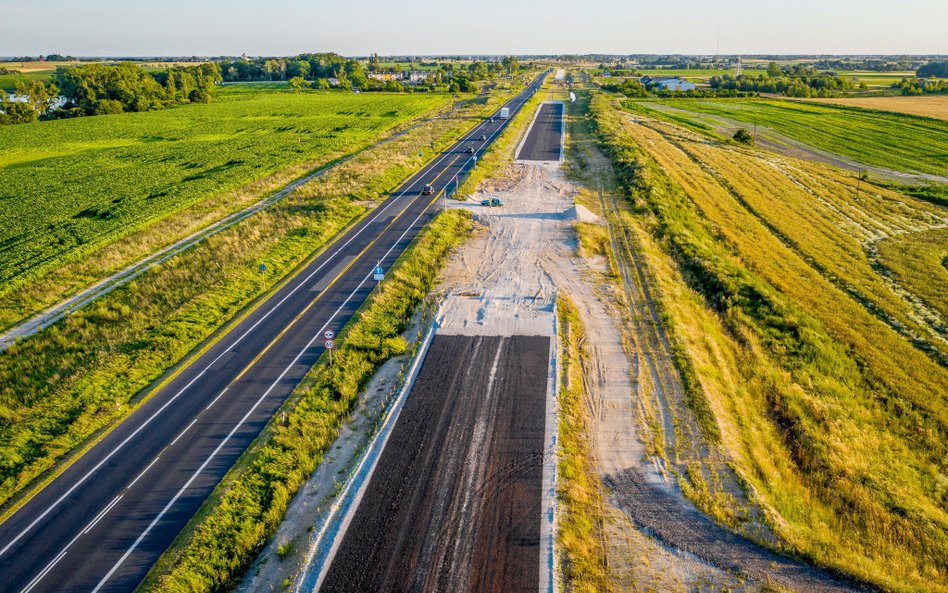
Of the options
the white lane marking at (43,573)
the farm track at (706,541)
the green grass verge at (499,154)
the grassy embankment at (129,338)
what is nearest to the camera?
the farm track at (706,541)

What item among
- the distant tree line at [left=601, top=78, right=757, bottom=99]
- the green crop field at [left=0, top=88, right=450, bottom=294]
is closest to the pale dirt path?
the green crop field at [left=0, top=88, right=450, bottom=294]

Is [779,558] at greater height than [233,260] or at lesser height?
lesser

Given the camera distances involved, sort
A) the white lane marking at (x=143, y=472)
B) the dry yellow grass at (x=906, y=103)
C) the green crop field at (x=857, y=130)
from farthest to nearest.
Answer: the dry yellow grass at (x=906, y=103)
the green crop field at (x=857, y=130)
the white lane marking at (x=143, y=472)

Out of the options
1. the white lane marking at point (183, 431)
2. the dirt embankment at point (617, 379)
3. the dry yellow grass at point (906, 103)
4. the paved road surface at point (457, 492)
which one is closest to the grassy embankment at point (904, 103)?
the dry yellow grass at point (906, 103)

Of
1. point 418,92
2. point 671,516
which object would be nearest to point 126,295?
point 671,516

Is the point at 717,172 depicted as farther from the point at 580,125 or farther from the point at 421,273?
the point at 421,273

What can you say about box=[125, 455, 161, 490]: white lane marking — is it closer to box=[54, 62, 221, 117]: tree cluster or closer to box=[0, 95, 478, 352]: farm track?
box=[0, 95, 478, 352]: farm track

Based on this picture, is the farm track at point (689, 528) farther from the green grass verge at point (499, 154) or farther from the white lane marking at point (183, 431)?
the green grass verge at point (499, 154)
